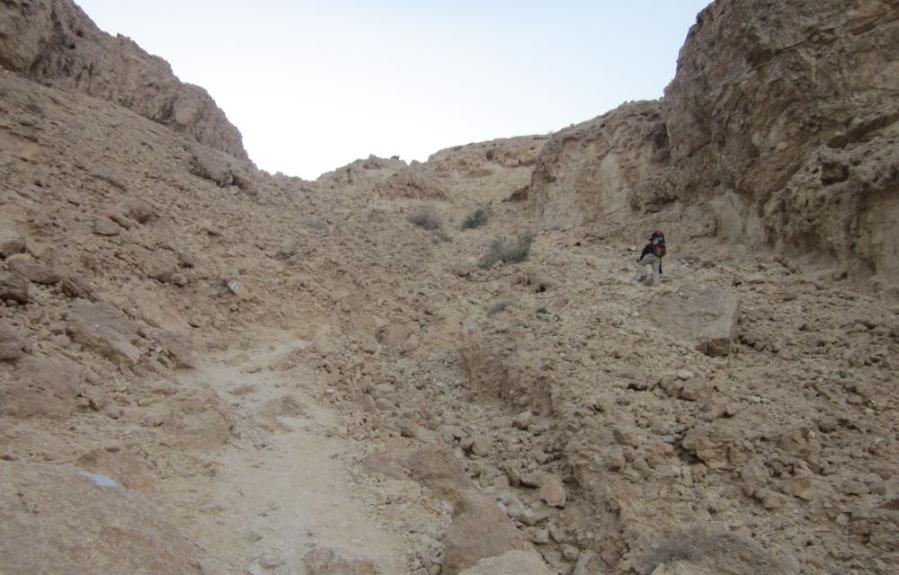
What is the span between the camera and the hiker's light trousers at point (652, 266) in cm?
961

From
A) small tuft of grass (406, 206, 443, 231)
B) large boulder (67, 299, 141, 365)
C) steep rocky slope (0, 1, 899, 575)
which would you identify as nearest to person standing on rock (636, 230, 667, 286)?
steep rocky slope (0, 1, 899, 575)

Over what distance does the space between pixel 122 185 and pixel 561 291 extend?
722 centimetres

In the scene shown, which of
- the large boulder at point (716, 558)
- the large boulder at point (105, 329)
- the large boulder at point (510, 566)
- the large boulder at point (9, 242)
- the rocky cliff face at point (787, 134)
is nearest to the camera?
the large boulder at point (510, 566)

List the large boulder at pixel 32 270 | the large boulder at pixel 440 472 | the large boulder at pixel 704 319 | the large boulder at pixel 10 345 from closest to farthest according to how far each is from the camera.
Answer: the large boulder at pixel 10 345, the large boulder at pixel 440 472, the large boulder at pixel 32 270, the large boulder at pixel 704 319

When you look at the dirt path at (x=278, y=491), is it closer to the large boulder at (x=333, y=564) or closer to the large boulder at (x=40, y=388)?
the large boulder at (x=333, y=564)

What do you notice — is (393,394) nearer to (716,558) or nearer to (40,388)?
(40,388)

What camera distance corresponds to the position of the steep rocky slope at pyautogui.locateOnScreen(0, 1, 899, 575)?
4051 mm

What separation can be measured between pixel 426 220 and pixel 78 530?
1337 cm

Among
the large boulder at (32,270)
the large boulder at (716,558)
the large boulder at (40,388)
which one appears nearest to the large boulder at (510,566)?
the large boulder at (716,558)

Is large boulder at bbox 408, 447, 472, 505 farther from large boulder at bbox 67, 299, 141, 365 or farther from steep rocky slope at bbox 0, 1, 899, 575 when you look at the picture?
large boulder at bbox 67, 299, 141, 365

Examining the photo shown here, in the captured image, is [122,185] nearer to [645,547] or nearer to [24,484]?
[24,484]

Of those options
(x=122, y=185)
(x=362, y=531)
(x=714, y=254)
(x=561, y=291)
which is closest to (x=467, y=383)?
(x=561, y=291)

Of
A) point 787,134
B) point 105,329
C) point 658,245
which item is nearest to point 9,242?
point 105,329

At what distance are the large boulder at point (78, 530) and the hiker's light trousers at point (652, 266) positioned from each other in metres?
7.96
